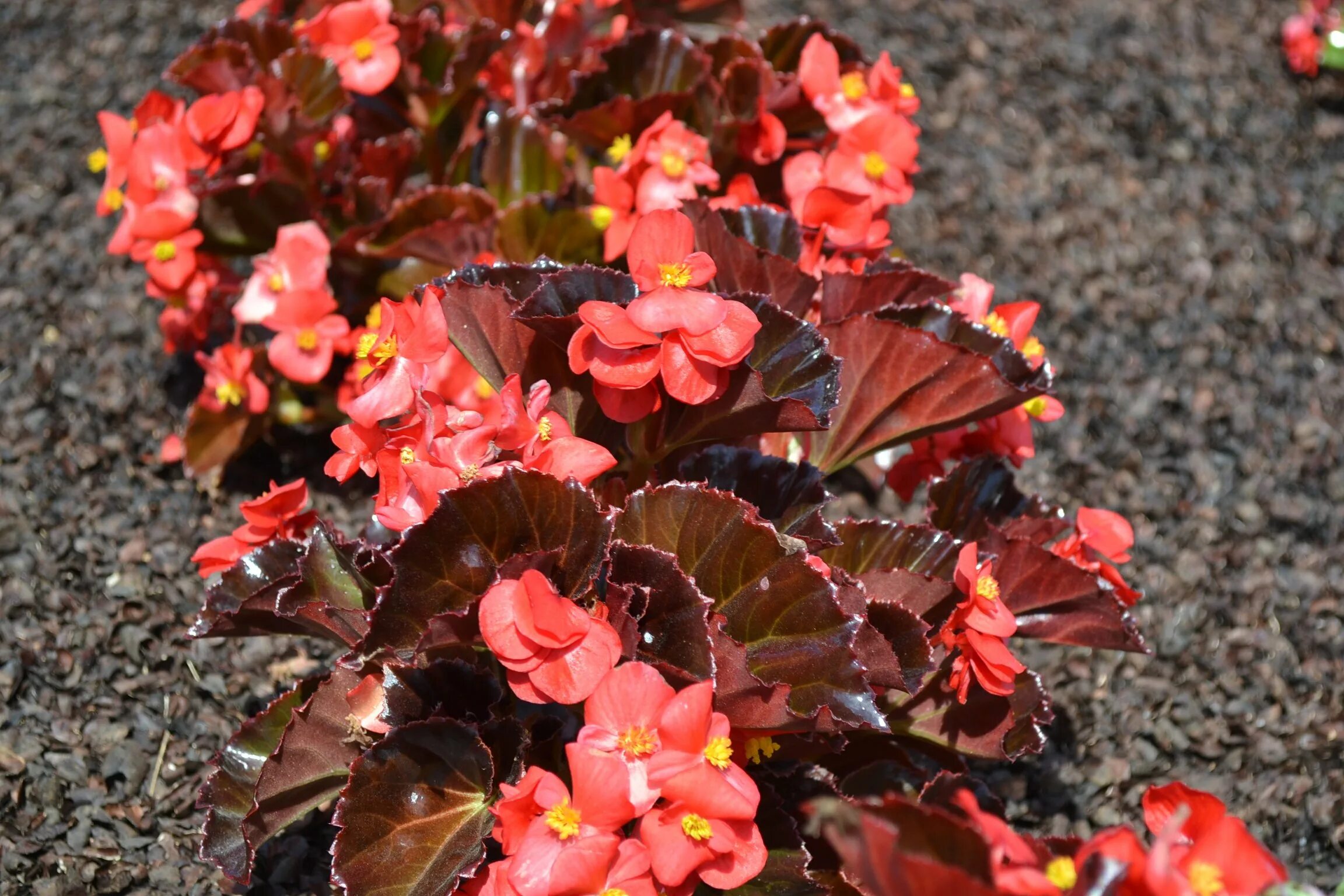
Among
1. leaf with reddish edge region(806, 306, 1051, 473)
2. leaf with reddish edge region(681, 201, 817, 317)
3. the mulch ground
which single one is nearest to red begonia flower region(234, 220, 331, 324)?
the mulch ground

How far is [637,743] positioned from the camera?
1.26 metres

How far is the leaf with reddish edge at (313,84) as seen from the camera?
7.25 ft

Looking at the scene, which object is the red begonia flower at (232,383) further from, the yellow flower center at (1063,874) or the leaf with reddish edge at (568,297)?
the yellow flower center at (1063,874)

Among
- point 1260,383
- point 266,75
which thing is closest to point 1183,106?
point 1260,383

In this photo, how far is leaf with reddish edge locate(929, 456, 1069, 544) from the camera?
1770 millimetres

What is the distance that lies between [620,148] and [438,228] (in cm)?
37

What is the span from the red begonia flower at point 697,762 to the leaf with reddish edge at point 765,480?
Result: 1.31 ft

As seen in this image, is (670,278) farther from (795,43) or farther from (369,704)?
(795,43)

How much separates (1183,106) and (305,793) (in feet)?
10.5

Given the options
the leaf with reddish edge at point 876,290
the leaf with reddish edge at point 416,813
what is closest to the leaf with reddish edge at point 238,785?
the leaf with reddish edge at point 416,813

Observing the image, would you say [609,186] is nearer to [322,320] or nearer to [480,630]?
[322,320]

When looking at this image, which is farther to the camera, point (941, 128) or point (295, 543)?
point (941, 128)

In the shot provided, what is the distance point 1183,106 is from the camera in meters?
3.57

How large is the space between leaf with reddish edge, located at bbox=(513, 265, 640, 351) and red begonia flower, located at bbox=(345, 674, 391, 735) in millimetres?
477
